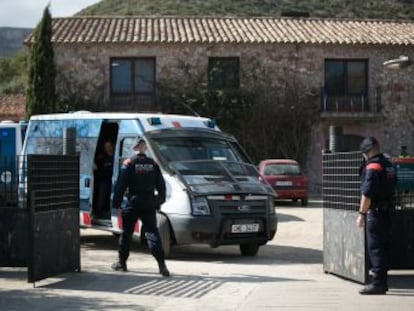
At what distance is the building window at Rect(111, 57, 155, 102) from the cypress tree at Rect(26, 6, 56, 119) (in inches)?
110

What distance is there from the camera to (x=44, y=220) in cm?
1002

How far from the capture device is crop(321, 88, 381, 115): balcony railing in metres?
34.1

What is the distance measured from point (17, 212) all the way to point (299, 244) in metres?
6.86

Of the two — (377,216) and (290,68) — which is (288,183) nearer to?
(290,68)

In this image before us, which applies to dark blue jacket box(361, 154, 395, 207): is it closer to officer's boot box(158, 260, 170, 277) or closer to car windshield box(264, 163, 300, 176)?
officer's boot box(158, 260, 170, 277)

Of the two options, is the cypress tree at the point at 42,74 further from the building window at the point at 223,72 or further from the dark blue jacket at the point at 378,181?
the dark blue jacket at the point at 378,181

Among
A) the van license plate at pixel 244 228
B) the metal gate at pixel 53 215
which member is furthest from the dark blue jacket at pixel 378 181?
the metal gate at pixel 53 215

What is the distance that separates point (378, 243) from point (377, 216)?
315mm

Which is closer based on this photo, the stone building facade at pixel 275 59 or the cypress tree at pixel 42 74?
the cypress tree at pixel 42 74

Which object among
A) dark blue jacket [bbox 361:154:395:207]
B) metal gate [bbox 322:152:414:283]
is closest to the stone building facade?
metal gate [bbox 322:152:414:283]

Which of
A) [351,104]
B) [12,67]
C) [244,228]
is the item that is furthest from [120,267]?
[12,67]

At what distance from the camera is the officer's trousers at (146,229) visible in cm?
1088

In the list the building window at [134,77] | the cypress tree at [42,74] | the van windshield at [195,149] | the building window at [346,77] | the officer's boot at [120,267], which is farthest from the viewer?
the building window at [346,77]

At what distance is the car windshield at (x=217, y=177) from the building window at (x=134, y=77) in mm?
20122
